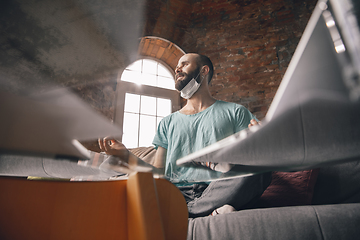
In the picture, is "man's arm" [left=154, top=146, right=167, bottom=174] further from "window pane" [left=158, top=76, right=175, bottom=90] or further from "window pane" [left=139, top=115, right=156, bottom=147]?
"window pane" [left=158, top=76, right=175, bottom=90]

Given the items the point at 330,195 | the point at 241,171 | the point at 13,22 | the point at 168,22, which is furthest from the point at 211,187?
the point at 168,22

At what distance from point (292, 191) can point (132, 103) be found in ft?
6.49

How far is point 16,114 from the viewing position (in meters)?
0.30

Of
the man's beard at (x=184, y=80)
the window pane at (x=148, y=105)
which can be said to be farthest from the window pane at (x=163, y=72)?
the man's beard at (x=184, y=80)

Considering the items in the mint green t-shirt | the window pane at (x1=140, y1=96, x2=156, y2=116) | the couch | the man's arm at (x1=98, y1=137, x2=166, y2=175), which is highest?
the window pane at (x1=140, y1=96, x2=156, y2=116)

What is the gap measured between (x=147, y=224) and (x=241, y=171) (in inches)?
10.3

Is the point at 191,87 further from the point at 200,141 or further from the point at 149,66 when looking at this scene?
the point at 149,66

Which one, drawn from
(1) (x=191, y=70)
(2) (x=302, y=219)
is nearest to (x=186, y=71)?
(1) (x=191, y=70)

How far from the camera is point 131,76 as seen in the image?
99.0 inches

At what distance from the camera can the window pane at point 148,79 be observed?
2562 millimetres

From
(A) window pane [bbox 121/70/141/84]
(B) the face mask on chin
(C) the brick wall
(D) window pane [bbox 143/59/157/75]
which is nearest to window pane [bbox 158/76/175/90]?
(D) window pane [bbox 143/59/157/75]

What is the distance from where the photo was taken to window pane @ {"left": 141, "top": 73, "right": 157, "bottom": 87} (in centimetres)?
256

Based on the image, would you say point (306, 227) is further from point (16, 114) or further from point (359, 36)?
point (16, 114)

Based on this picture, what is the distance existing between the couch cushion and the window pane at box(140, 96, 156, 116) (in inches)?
74.1
